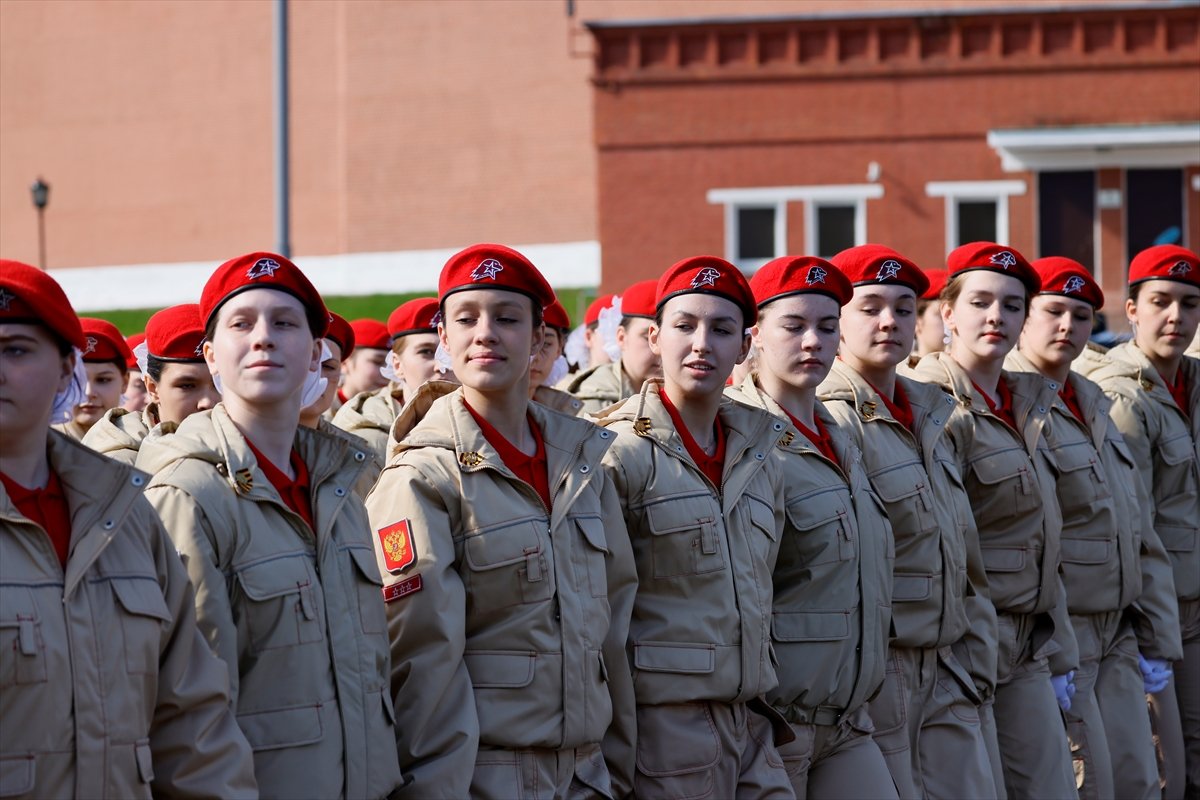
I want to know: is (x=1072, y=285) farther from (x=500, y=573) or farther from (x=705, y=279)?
(x=500, y=573)

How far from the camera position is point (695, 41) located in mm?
31734

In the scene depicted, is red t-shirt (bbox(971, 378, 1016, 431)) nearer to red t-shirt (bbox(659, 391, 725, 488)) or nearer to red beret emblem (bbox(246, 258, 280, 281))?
red t-shirt (bbox(659, 391, 725, 488))

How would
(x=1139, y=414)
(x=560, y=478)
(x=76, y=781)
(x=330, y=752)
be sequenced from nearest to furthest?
(x=76, y=781)
(x=330, y=752)
(x=560, y=478)
(x=1139, y=414)

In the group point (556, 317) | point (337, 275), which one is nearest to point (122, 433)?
point (556, 317)

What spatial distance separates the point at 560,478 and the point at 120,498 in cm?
159

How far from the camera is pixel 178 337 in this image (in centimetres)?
620

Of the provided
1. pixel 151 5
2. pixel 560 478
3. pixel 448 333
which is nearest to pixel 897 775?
pixel 560 478

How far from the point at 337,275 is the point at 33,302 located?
36.8m

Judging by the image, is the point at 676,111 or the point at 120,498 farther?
the point at 676,111

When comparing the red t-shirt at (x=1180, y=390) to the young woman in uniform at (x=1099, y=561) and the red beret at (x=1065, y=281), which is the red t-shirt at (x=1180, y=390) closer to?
the young woman in uniform at (x=1099, y=561)

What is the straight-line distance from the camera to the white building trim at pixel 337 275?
37.7 m

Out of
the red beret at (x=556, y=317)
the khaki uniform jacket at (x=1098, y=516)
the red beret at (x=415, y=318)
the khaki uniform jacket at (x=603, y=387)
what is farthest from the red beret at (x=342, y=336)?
the khaki uniform jacket at (x=1098, y=516)

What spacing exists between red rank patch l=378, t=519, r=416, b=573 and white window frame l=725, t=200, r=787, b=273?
26754 millimetres

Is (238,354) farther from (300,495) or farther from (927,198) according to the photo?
(927,198)
